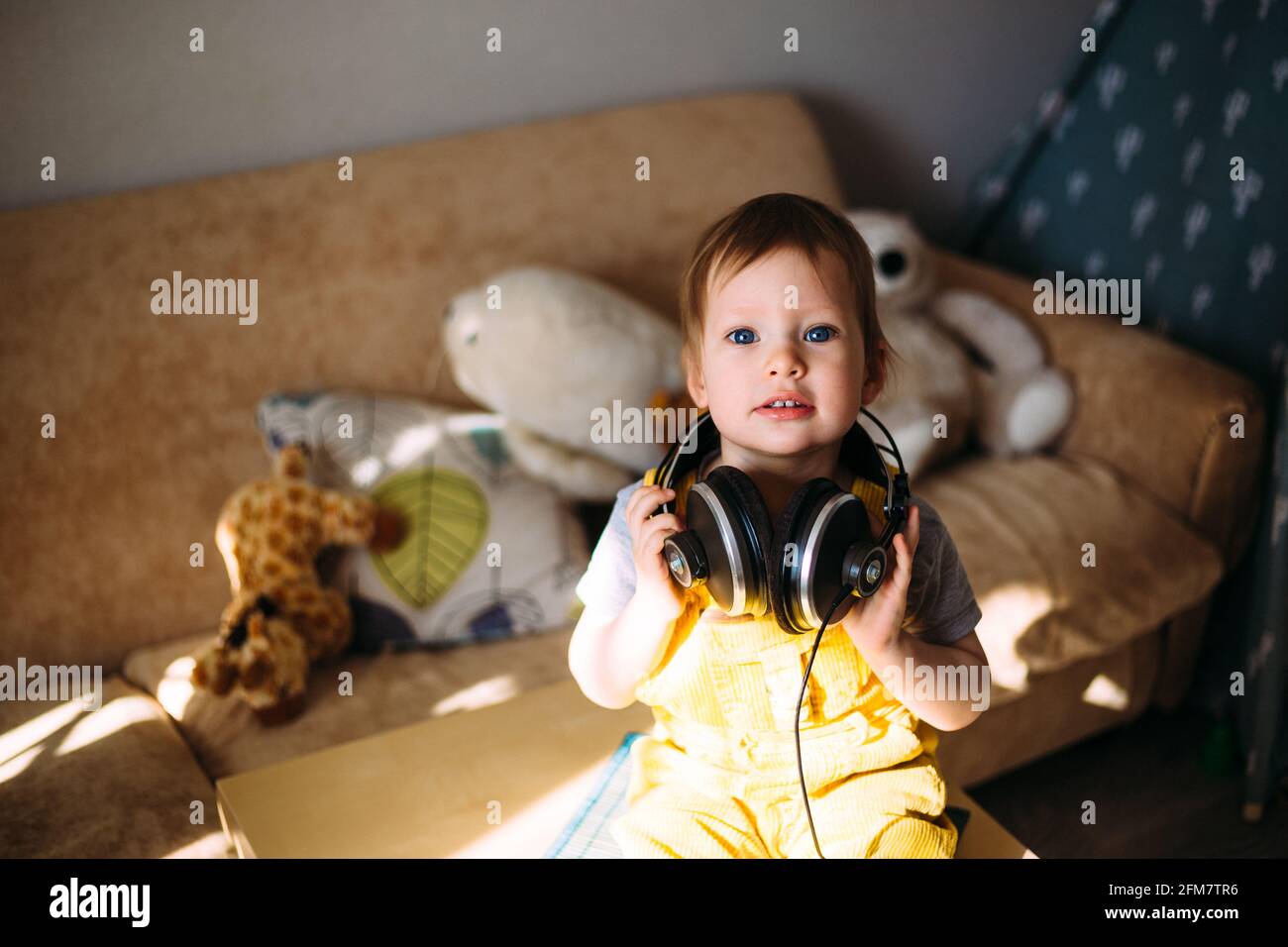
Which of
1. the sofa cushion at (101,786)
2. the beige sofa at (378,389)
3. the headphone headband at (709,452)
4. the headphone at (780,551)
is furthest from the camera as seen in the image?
the beige sofa at (378,389)

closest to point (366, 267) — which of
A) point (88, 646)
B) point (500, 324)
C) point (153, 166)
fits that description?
point (500, 324)

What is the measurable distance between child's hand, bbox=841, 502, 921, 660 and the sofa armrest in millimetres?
1041

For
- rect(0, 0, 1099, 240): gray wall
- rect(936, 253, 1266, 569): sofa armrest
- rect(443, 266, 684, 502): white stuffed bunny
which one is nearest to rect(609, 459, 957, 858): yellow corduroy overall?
rect(443, 266, 684, 502): white stuffed bunny

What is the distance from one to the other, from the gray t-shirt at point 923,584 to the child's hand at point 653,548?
0.06 m

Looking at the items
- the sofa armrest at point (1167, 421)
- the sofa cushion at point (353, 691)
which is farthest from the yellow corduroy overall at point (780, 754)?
the sofa armrest at point (1167, 421)

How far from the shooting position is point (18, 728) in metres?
1.30

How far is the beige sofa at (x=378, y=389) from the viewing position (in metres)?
1.40

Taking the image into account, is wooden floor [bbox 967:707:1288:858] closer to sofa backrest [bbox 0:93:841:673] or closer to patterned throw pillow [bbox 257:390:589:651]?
patterned throw pillow [bbox 257:390:589:651]

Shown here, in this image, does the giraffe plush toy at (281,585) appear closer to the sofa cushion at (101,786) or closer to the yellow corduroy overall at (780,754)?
the sofa cushion at (101,786)

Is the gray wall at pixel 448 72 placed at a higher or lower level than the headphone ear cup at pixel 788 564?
higher
